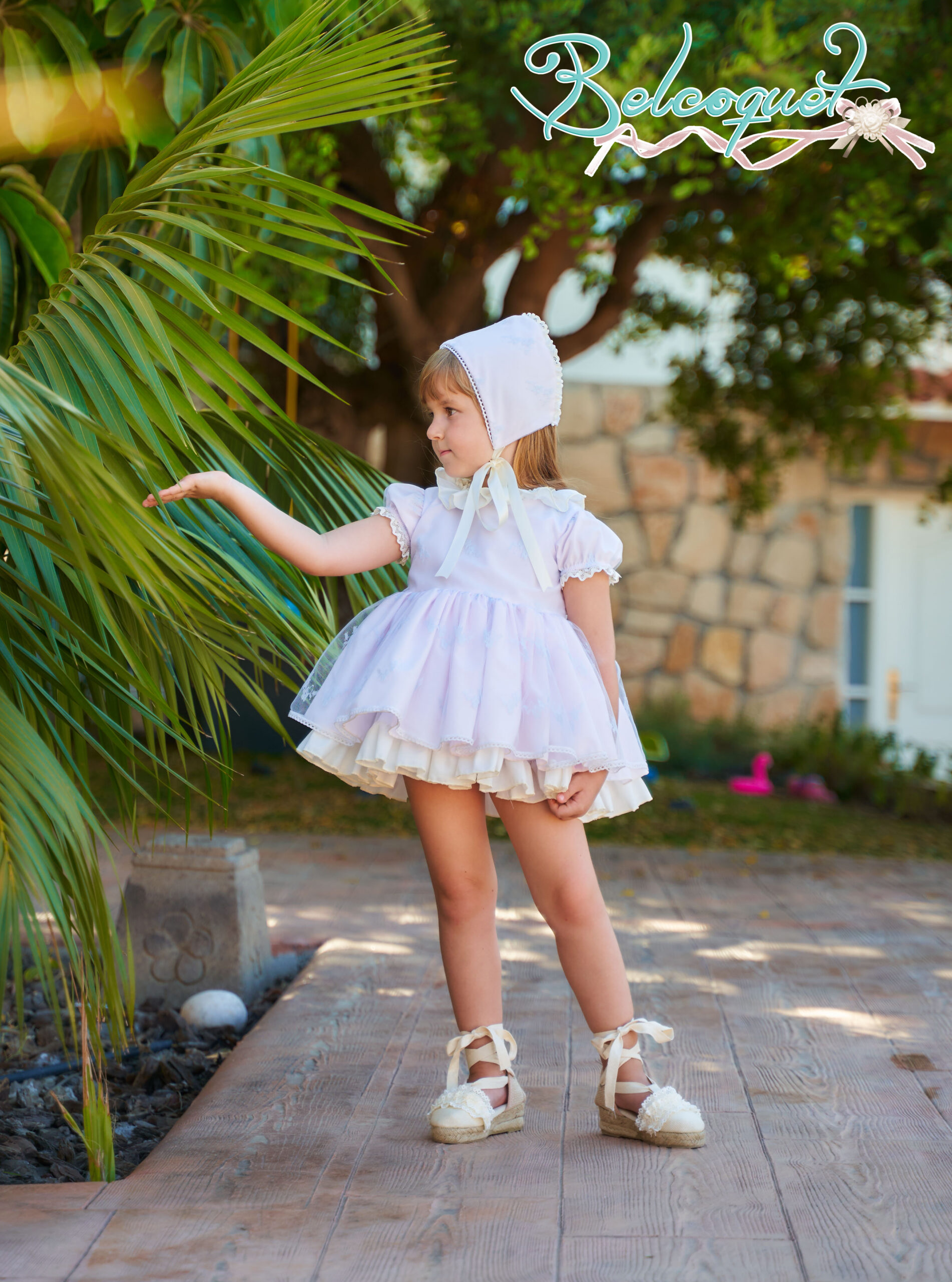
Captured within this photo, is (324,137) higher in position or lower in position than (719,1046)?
higher

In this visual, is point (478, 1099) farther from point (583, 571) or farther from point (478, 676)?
point (583, 571)

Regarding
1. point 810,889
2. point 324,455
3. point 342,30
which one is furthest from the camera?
point 810,889

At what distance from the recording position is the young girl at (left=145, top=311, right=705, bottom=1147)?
173 centimetres

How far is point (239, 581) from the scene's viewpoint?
74.7 inches

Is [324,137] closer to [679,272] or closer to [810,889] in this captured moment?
[810,889]

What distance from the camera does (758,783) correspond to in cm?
661

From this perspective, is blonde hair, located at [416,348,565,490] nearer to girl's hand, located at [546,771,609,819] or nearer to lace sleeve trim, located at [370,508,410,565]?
lace sleeve trim, located at [370,508,410,565]

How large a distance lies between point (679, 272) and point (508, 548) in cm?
617

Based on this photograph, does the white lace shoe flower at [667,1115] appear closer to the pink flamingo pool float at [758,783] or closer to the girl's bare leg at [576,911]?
the girl's bare leg at [576,911]

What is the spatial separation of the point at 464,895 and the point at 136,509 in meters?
0.85

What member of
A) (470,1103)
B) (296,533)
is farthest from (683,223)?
(470,1103)

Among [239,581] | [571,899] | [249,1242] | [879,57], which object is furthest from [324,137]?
[249,1242]

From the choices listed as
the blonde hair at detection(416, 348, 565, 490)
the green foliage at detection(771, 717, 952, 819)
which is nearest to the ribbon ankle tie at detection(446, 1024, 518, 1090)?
the blonde hair at detection(416, 348, 565, 490)
